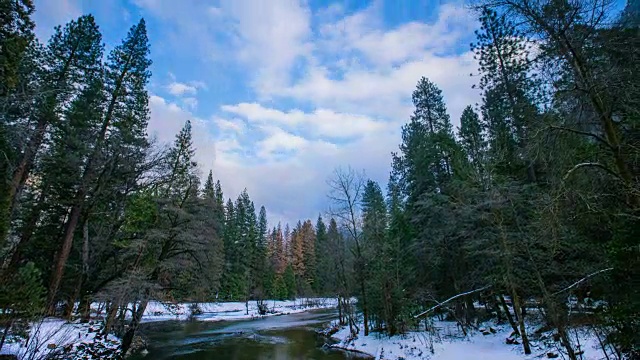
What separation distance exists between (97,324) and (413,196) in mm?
20830

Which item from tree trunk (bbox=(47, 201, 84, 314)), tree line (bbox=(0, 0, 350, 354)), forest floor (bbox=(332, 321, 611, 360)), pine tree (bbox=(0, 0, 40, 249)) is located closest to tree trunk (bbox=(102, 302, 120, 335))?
tree line (bbox=(0, 0, 350, 354))

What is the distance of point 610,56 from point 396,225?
2115 centimetres

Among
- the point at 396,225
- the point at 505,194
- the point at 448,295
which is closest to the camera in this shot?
the point at 505,194

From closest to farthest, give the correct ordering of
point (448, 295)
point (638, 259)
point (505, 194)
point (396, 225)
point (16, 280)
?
point (638, 259)
point (16, 280)
point (505, 194)
point (448, 295)
point (396, 225)

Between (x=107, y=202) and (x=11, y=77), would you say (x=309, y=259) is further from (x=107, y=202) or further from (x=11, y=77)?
(x=11, y=77)

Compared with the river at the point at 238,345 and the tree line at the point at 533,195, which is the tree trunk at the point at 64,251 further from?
the tree line at the point at 533,195

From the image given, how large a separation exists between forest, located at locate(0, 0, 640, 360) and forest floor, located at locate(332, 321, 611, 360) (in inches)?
29.5

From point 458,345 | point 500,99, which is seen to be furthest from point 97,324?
point 500,99

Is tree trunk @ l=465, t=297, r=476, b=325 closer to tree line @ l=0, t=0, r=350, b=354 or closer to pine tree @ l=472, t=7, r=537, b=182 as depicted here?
pine tree @ l=472, t=7, r=537, b=182

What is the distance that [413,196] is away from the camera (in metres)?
24.9

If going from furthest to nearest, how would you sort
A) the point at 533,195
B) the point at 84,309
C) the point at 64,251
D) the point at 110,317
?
the point at 84,309 < the point at 64,251 < the point at 110,317 < the point at 533,195

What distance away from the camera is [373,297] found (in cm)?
2119

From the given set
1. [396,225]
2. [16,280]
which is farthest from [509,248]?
[16,280]

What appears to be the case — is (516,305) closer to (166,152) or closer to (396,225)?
(396,225)
